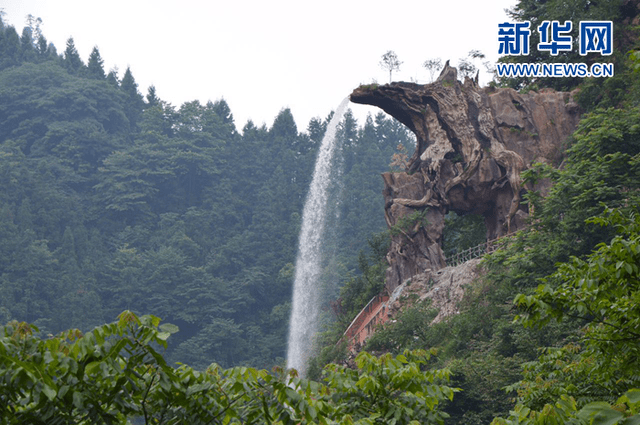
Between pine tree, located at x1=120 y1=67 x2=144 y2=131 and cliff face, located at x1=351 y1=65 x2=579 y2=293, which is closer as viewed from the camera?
cliff face, located at x1=351 y1=65 x2=579 y2=293

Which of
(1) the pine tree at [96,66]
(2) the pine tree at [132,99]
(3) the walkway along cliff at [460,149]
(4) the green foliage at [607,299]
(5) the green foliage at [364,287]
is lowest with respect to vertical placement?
(5) the green foliage at [364,287]

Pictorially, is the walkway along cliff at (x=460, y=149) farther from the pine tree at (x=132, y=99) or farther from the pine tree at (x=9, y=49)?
the pine tree at (x=9, y=49)

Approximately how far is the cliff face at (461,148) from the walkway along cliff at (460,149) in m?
0.03

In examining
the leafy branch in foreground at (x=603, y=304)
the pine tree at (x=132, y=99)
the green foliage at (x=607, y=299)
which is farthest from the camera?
the pine tree at (x=132, y=99)

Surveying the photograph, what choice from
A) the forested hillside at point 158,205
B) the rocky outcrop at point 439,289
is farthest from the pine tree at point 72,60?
the rocky outcrop at point 439,289

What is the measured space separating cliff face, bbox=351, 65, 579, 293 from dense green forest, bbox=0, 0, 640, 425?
1.21 m

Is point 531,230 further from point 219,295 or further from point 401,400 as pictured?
point 219,295

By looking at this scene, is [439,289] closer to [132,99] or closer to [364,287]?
[364,287]

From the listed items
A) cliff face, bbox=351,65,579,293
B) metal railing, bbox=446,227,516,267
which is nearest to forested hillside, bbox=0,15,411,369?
metal railing, bbox=446,227,516,267

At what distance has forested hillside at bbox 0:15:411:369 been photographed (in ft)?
139

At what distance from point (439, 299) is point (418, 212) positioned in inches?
125

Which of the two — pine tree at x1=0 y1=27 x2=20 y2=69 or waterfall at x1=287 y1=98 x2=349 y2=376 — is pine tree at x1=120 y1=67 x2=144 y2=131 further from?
waterfall at x1=287 y1=98 x2=349 y2=376
